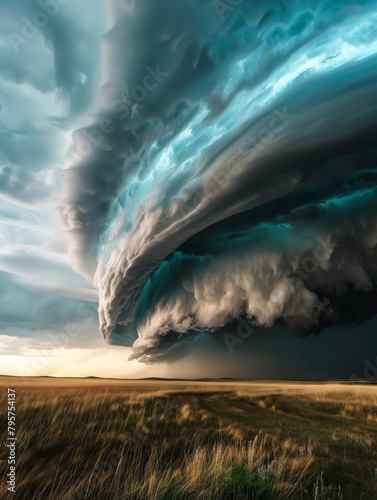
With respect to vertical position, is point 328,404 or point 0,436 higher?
point 0,436

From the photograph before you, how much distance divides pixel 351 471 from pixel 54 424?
7545mm

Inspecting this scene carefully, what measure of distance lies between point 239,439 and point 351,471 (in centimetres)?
275

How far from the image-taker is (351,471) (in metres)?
5.56

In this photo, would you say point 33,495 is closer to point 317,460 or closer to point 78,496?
point 78,496

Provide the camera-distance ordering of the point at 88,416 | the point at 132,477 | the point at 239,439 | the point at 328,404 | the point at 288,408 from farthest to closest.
→ the point at 328,404, the point at 288,408, the point at 88,416, the point at 239,439, the point at 132,477

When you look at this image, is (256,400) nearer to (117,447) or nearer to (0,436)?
(117,447)

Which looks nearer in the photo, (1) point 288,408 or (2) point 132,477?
(2) point 132,477

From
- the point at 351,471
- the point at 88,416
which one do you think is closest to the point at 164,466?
the point at 351,471

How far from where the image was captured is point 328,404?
715 inches

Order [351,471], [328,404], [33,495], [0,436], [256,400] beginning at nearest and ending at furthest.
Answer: [33,495]
[351,471]
[0,436]
[328,404]
[256,400]

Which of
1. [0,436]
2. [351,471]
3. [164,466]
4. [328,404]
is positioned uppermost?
[0,436]

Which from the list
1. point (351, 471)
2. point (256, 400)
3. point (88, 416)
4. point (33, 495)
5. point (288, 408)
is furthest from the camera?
point (256, 400)

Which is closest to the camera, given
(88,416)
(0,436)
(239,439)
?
(0,436)

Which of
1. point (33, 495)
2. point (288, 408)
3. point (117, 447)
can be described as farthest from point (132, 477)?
point (288, 408)
